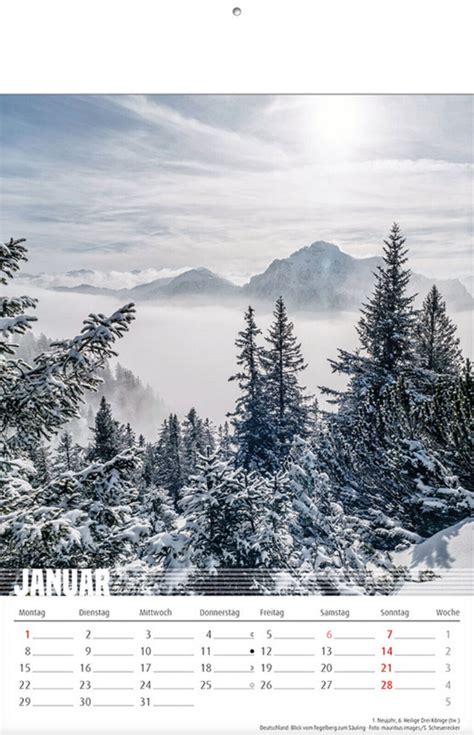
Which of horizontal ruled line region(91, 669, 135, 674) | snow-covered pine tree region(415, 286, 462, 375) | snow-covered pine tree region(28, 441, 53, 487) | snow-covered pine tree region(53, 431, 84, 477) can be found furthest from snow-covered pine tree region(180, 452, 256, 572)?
snow-covered pine tree region(415, 286, 462, 375)

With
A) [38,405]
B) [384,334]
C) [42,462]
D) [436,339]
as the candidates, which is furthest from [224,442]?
[436,339]

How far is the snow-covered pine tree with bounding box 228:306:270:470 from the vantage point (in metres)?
3.57

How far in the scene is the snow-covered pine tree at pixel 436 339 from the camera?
363 centimetres

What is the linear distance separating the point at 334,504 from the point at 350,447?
1.15 metres

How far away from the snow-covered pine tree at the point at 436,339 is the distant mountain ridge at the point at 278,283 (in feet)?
0.53

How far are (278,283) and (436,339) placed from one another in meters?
2.30

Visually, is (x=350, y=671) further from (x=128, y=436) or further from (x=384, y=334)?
(x=384, y=334)

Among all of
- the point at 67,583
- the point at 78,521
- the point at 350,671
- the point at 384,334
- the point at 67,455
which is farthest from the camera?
the point at 384,334

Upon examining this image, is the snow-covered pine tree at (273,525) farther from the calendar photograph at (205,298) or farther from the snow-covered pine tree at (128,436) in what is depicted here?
the snow-covered pine tree at (128,436)

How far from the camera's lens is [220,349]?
3555 millimetres

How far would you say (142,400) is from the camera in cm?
355

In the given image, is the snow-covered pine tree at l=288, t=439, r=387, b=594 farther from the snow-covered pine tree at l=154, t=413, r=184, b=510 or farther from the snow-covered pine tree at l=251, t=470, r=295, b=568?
the snow-covered pine tree at l=154, t=413, r=184, b=510

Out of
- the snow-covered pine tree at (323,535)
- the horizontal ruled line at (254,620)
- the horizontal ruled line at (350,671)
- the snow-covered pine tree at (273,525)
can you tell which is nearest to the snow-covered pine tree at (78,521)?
the horizontal ruled line at (254,620)
